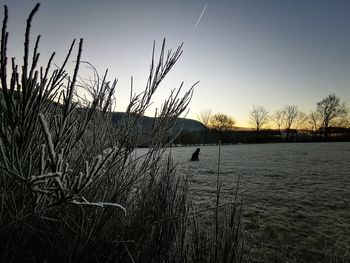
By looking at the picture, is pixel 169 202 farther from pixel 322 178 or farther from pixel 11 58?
pixel 322 178

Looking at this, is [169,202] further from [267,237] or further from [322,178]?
[322,178]

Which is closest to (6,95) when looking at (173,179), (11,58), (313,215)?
(11,58)

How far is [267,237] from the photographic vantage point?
4562 millimetres

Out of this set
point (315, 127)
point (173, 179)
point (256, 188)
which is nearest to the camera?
point (173, 179)

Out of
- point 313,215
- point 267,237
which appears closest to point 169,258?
point 267,237

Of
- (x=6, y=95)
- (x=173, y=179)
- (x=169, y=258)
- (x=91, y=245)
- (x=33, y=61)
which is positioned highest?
(x=33, y=61)

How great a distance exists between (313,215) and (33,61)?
6.43m

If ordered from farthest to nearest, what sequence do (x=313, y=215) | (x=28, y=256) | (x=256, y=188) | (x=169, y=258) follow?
(x=256, y=188)
(x=313, y=215)
(x=169, y=258)
(x=28, y=256)

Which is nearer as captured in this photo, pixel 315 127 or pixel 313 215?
pixel 313 215

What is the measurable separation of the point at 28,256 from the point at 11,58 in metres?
2.05

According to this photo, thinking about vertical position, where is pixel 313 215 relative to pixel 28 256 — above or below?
below

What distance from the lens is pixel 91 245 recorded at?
6.94 ft

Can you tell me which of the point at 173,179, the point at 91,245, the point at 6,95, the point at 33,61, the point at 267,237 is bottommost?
the point at 267,237

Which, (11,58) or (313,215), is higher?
(11,58)
